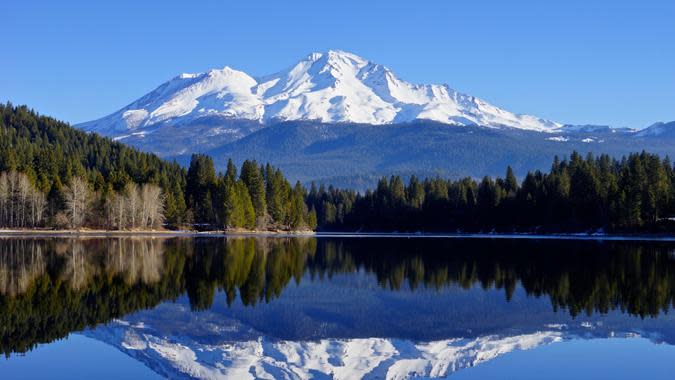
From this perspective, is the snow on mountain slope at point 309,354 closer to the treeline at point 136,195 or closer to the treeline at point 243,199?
the treeline at point 136,195

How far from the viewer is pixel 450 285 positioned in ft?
133

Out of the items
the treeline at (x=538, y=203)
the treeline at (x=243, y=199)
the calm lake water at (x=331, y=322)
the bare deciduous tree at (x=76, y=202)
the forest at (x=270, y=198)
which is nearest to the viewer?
the calm lake water at (x=331, y=322)

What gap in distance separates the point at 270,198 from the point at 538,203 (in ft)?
159

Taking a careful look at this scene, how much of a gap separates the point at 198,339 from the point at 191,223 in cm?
11257

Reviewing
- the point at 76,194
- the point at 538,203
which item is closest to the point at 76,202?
the point at 76,194

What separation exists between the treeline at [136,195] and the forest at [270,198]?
208 mm

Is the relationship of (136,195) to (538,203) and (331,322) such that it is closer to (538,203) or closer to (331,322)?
(538,203)

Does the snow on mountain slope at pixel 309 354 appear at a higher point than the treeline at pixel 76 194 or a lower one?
lower

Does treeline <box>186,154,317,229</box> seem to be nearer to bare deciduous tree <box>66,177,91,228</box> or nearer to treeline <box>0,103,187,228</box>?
treeline <box>0,103,187,228</box>

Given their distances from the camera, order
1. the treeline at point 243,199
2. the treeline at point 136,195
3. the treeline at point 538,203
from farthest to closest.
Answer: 1. the treeline at point 243,199
2. the treeline at point 136,195
3. the treeline at point 538,203

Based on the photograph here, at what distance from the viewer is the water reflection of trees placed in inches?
1136

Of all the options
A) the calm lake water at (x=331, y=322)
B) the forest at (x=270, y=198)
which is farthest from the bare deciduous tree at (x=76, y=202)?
the calm lake water at (x=331, y=322)

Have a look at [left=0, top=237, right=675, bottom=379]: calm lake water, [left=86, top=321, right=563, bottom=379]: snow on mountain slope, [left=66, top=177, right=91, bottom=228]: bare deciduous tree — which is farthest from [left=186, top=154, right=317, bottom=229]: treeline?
[left=86, top=321, right=563, bottom=379]: snow on mountain slope

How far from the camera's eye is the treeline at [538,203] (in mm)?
113562
